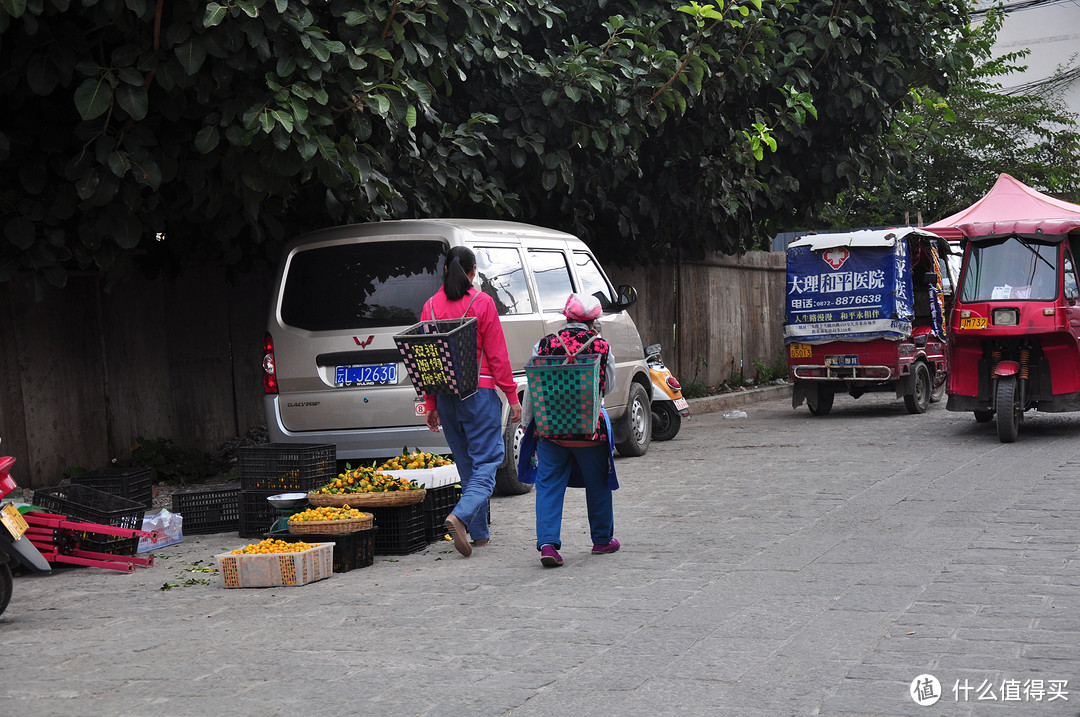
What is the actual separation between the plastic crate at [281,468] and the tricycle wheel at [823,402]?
961cm

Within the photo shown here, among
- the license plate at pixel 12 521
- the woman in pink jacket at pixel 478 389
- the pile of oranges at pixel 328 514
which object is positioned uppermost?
the woman in pink jacket at pixel 478 389

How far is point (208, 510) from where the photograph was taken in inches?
329

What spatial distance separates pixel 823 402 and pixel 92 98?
36.6 ft

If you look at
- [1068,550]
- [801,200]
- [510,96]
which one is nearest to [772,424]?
[801,200]

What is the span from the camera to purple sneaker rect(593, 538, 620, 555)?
7.04m

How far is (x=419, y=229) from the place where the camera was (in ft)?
29.0

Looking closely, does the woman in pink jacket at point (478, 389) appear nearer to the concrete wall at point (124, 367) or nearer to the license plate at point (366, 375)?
the license plate at point (366, 375)

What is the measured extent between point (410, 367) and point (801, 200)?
11.2 m

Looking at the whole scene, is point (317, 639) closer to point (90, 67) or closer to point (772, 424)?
point (90, 67)

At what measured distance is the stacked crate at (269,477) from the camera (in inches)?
311

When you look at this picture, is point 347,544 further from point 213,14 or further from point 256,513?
point 213,14

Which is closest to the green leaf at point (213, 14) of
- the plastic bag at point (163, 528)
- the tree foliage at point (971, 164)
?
the plastic bag at point (163, 528)

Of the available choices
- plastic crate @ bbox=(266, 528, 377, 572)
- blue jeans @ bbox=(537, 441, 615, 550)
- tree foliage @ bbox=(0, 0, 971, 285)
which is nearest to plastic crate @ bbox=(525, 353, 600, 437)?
blue jeans @ bbox=(537, 441, 615, 550)

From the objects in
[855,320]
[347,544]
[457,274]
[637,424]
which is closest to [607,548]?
[347,544]
